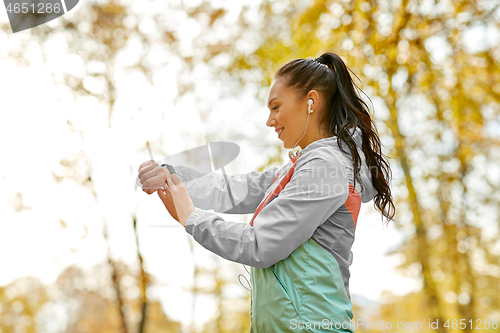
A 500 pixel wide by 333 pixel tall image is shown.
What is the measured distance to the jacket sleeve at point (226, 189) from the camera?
118cm

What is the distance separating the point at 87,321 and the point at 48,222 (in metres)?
2.23

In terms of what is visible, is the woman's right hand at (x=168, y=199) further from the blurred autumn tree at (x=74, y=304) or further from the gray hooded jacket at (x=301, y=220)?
the blurred autumn tree at (x=74, y=304)

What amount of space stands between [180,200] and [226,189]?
324 mm

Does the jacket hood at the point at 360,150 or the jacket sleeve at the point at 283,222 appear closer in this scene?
the jacket sleeve at the point at 283,222

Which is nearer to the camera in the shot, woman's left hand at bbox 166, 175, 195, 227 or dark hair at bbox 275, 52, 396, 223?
woman's left hand at bbox 166, 175, 195, 227

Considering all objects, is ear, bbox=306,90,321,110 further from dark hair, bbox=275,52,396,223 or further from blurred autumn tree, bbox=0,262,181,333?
blurred autumn tree, bbox=0,262,181,333

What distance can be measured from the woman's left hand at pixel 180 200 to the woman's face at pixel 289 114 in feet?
1.02

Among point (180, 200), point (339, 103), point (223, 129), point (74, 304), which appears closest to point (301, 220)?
point (180, 200)

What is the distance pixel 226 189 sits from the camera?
1.24 metres

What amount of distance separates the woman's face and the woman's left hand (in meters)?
0.31

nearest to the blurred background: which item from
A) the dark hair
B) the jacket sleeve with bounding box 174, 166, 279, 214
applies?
the jacket sleeve with bounding box 174, 166, 279, 214

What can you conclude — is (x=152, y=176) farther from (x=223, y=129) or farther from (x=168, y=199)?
(x=223, y=129)

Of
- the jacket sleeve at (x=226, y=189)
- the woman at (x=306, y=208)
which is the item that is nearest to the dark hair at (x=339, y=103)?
the woman at (x=306, y=208)

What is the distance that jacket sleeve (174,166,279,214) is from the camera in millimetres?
1184
